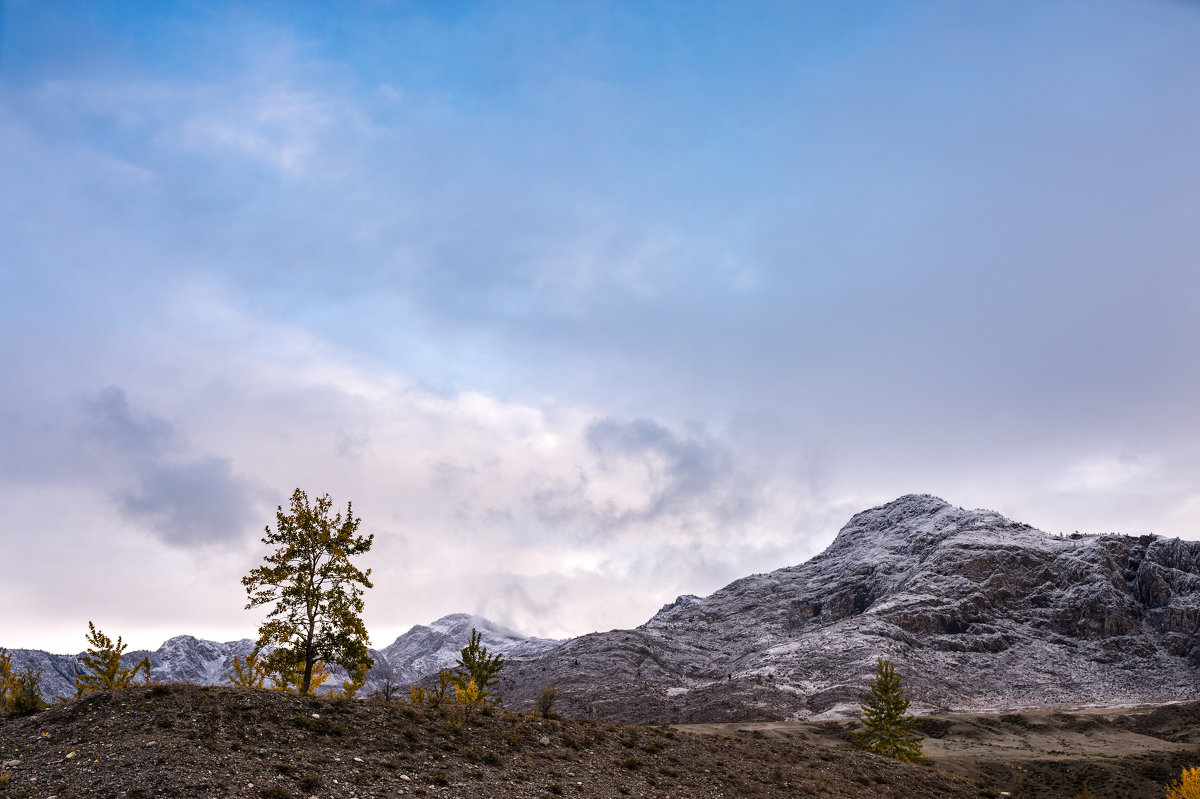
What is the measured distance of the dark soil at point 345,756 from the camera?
19562 millimetres

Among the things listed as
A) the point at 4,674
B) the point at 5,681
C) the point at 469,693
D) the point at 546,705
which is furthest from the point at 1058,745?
the point at 4,674

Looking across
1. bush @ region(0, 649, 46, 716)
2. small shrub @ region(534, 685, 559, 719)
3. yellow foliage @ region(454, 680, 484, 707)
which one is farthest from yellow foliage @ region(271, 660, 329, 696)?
small shrub @ region(534, 685, 559, 719)

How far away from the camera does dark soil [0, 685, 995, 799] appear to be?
19562 millimetres

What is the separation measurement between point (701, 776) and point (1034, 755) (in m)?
80.3

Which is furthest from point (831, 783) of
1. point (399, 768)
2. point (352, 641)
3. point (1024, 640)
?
point (1024, 640)

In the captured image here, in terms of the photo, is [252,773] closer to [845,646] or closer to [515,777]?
[515,777]

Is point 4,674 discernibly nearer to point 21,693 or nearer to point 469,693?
point 21,693

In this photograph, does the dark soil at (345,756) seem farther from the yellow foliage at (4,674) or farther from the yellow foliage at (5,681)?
the yellow foliage at (4,674)

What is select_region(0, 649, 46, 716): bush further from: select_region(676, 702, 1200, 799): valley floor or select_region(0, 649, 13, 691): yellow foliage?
select_region(676, 702, 1200, 799): valley floor

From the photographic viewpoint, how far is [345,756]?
22750 millimetres

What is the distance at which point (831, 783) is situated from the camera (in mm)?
31719

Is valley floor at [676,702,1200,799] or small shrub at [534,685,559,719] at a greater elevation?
small shrub at [534,685,559,719]

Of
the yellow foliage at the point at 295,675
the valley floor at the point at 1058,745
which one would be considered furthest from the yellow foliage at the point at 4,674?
the valley floor at the point at 1058,745

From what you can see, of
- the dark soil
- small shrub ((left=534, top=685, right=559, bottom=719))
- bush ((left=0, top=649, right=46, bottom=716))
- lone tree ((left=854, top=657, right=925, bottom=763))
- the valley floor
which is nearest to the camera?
the dark soil
